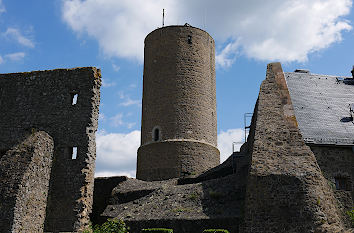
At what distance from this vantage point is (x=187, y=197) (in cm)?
1384

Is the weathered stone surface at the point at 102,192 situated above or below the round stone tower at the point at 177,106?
below

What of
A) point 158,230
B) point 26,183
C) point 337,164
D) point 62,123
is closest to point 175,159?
point 62,123

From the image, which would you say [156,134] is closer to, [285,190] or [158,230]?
[158,230]

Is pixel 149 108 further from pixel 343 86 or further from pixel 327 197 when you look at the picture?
pixel 327 197

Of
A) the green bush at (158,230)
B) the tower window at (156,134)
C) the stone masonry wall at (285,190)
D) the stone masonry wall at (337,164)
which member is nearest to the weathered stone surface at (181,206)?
the green bush at (158,230)

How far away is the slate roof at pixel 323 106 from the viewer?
14500 millimetres

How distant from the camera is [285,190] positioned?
37.2 feet

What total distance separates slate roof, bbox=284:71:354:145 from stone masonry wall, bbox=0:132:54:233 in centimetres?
929

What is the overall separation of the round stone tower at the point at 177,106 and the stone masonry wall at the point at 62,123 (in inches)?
266

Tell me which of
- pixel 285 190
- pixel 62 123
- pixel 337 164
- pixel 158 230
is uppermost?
pixel 62 123

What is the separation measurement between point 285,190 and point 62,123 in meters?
8.33

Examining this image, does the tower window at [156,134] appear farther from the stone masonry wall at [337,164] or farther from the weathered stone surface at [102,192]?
the stone masonry wall at [337,164]

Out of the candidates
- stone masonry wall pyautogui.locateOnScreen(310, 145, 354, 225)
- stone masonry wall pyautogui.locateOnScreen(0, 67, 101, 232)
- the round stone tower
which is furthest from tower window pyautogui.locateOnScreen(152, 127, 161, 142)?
stone masonry wall pyautogui.locateOnScreen(310, 145, 354, 225)

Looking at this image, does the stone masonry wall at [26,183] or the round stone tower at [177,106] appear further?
the round stone tower at [177,106]
